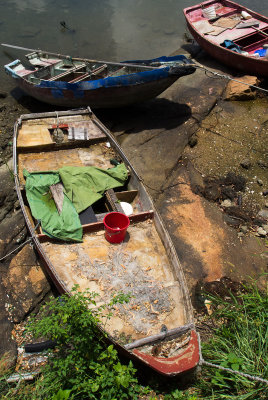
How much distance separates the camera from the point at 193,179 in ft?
28.3

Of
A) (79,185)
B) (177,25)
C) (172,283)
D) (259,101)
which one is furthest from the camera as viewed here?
(177,25)

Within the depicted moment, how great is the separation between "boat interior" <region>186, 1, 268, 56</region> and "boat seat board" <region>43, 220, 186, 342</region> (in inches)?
390

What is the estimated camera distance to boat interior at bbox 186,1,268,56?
12.5m

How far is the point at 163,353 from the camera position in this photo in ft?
15.2

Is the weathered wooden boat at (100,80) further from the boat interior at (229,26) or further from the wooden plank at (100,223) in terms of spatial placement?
the wooden plank at (100,223)

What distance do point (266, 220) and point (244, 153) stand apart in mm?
2589

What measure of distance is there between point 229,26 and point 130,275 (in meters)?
12.2

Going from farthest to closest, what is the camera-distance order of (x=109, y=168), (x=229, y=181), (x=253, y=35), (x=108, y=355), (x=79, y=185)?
(x=253, y=35) < (x=229, y=181) < (x=109, y=168) < (x=79, y=185) < (x=108, y=355)

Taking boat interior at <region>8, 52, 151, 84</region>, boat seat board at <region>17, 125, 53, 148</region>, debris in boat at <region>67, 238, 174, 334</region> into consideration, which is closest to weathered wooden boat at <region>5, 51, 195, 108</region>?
boat interior at <region>8, 52, 151, 84</region>

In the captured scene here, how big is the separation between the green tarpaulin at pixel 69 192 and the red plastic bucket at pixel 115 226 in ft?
1.75

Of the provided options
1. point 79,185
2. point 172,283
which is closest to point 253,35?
point 79,185

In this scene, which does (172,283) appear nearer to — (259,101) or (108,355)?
(108,355)

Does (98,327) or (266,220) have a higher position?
(98,327)

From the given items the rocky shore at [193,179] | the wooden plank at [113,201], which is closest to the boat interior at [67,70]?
the rocky shore at [193,179]
